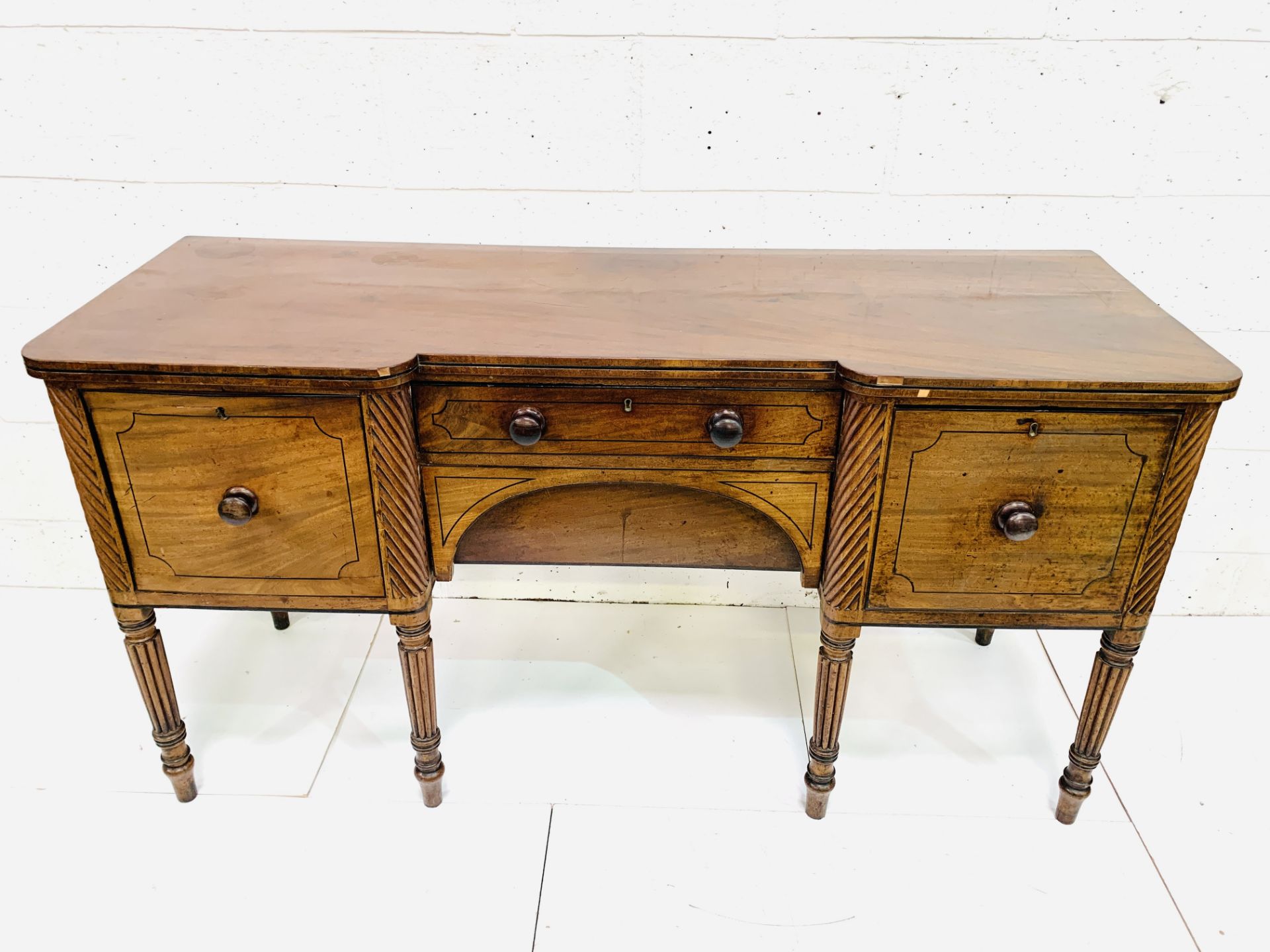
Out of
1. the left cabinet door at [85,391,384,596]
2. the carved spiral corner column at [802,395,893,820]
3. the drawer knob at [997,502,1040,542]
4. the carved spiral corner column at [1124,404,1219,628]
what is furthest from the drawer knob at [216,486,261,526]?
the carved spiral corner column at [1124,404,1219,628]

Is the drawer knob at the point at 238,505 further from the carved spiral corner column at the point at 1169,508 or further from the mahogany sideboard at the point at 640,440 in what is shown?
the carved spiral corner column at the point at 1169,508

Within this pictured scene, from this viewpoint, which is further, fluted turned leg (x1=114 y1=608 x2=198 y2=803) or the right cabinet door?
fluted turned leg (x1=114 y1=608 x2=198 y2=803)

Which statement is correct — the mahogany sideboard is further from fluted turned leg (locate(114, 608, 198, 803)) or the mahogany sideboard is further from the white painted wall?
the white painted wall

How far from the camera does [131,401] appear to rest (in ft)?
4.49

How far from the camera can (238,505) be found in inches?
55.6

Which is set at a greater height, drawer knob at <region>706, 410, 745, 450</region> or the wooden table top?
the wooden table top

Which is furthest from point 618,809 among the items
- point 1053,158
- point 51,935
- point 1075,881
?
point 1053,158

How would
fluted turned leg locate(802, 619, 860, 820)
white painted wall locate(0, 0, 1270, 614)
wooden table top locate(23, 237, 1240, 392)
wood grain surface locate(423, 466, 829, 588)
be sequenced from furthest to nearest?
1. white painted wall locate(0, 0, 1270, 614)
2. fluted turned leg locate(802, 619, 860, 820)
3. wood grain surface locate(423, 466, 829, 588)
4. wooden table top locate(23, 237, 1240, 392)

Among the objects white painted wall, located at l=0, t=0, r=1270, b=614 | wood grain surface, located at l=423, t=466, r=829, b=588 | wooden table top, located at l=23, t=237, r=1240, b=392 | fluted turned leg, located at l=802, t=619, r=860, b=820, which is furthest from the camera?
white painted wall, located at l=0, t=0, r=1270, b=614

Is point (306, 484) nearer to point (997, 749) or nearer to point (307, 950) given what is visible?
point (307, 950)

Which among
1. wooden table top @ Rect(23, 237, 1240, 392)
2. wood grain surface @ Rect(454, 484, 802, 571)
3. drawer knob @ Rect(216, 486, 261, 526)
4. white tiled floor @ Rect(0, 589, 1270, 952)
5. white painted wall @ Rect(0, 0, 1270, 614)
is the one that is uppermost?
white painted wall @ Rect(0, 0, 1270, 614)

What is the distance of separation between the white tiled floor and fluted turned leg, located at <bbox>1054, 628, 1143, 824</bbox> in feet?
0.23

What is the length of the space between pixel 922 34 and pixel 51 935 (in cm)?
216

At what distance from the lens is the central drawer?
139cm
